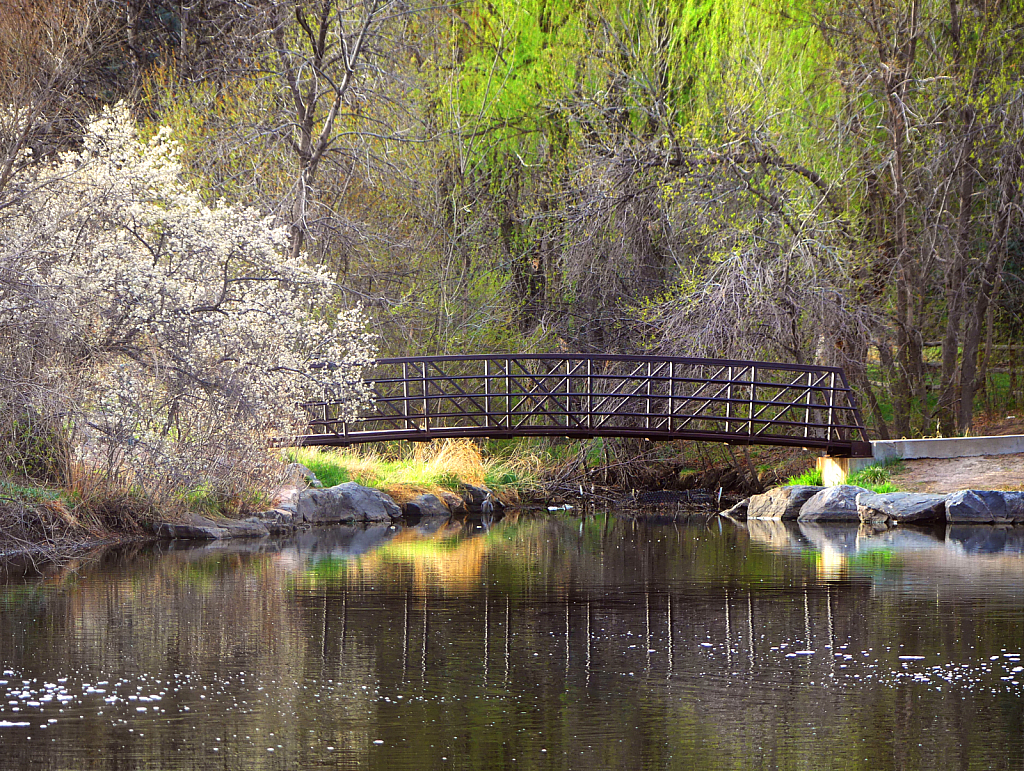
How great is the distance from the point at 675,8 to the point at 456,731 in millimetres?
22849

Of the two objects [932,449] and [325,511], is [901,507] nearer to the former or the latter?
[932,449]

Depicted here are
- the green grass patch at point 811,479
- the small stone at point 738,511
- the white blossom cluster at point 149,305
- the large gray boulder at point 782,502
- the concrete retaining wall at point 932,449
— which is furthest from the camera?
the green grass patch at point 811,479

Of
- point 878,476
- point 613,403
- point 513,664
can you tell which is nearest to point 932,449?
point 878,476

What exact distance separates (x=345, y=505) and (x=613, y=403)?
750cm

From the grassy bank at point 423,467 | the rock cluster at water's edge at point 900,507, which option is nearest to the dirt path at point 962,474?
the rock cluster at water's edge at point 900,507

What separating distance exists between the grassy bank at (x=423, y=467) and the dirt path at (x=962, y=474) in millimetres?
7588

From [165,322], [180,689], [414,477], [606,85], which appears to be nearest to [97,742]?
[180,689]

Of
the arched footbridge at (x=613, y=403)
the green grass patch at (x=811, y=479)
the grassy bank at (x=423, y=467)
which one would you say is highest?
the arched footbridge at (x=613, y=403)

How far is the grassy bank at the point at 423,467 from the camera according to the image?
2478 centimetres

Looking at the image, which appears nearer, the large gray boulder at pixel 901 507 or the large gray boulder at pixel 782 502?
the large gray boulder at pixel 901 507

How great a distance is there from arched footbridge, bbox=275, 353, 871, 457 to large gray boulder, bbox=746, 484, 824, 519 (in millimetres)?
988

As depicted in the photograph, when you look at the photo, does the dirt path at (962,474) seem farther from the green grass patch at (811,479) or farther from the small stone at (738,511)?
the small stone at (738,511)

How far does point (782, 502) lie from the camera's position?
24969mm

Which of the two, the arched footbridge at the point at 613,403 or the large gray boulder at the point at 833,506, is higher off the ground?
the arched footbridge at the point at 613,403
